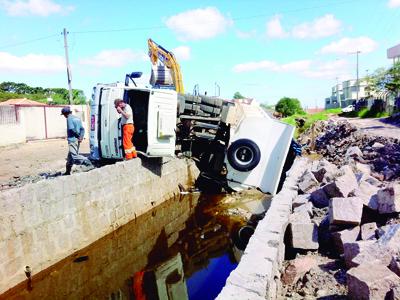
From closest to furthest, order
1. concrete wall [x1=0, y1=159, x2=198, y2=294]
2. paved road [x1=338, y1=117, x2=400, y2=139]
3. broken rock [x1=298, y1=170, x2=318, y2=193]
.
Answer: concrete wall [x1=0, y1=159, x2=198, y2=294] → broken rock [x1=298, y1=170, x2=318, y2=193] → paved road [x1=338, y1=117, x2=400, y2=139]

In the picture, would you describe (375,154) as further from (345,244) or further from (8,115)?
(8,115)

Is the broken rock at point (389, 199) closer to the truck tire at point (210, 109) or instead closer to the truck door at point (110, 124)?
the truck door at point (110, 124)

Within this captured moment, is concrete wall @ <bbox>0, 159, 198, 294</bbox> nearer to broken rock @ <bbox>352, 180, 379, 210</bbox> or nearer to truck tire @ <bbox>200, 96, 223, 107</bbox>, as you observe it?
truck tire @ <bbox>200, 96, 223, 107</bbox>

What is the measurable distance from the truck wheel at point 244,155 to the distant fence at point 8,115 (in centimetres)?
1134

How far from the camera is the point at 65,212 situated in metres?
5.62

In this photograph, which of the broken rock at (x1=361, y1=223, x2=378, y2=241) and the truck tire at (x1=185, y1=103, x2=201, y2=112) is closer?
the broken rock at (x1=361, y1=223, x2=378, y2=241)

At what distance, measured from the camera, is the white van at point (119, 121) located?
313 inches

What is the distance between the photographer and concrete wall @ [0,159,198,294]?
184 inches

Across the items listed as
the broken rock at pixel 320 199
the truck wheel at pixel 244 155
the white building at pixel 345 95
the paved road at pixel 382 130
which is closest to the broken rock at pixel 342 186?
the broken rock at pixel 320 199

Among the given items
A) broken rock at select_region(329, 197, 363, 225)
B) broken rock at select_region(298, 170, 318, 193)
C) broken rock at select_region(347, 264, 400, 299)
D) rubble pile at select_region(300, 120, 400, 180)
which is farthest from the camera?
rubble pile at select_region(300, 120, 400, 180)

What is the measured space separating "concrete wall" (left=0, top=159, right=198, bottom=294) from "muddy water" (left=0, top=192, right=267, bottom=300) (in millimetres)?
189

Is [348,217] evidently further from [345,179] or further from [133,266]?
[133,266]

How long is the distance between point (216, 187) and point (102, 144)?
11.5 ft

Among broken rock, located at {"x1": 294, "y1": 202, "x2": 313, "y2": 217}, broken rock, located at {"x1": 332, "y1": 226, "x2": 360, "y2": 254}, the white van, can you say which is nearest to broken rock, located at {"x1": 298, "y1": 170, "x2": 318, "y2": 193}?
broken rock, located at {"x1": 294, "y1": 202, "x2": 313, "y2": 217}
